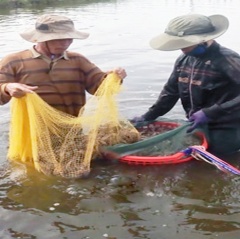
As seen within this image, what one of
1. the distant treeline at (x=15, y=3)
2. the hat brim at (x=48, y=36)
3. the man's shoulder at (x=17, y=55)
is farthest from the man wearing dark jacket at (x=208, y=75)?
the distant treeline at (x=15, y=3)

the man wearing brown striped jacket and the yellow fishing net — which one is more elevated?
the man wearing brown striped jacket

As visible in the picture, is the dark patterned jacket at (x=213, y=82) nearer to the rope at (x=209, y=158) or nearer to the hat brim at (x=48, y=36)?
the rope at (x=209, y=158)

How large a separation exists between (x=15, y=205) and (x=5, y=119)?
3383 mm

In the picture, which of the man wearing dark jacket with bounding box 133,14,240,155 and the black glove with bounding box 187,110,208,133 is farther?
the black glove with bounding box 187,110,208,133

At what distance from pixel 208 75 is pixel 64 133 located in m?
1.93

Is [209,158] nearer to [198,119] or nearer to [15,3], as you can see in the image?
[198,119]

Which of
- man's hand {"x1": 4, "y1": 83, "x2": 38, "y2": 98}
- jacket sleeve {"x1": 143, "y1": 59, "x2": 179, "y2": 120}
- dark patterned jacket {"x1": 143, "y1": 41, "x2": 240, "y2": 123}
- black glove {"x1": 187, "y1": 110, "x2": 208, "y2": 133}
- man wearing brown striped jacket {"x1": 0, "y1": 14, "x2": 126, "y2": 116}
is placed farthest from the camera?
jacket sleeve {"x1": 143, "y1": 59, "x2": 179, "y2": 120}

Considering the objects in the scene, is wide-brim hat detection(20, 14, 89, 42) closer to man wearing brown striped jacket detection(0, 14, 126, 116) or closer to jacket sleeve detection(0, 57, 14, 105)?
man wearing brown striped jacket detection(0, 14, 126, 116)

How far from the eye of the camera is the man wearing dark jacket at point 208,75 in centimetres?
509

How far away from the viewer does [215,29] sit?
522 centimetres

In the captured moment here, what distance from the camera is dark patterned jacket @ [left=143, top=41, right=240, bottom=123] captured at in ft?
17.0

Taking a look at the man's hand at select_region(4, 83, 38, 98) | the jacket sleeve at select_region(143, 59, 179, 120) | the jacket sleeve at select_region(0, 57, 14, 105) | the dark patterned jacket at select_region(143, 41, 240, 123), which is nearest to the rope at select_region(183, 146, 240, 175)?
the dark patterned jacket at select_region(143, 41, 240, 123)

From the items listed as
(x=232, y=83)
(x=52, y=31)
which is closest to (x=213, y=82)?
(x=232, y=83)

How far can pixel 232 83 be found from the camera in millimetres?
5199
